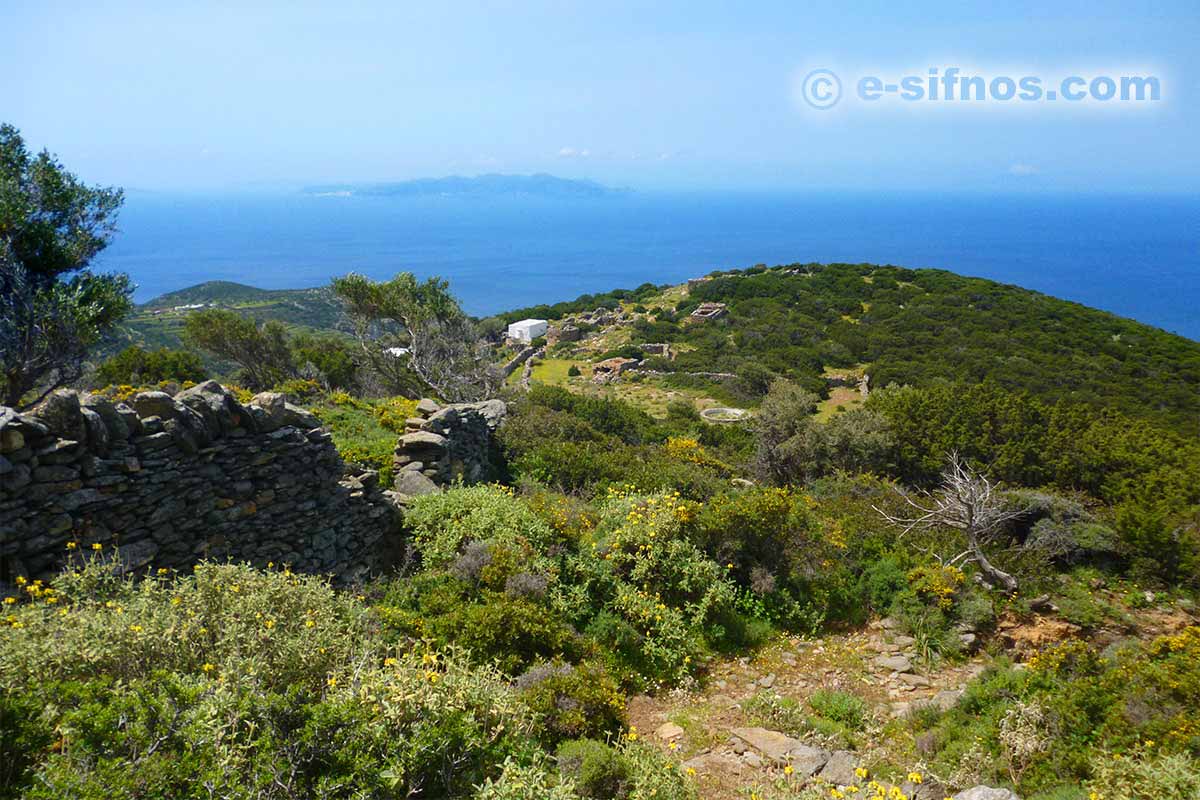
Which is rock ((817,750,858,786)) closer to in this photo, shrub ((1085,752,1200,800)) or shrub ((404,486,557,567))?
shrub ((1085,752,1200,800))

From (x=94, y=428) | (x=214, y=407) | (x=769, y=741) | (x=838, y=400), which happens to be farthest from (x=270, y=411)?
(x=838, y=400)

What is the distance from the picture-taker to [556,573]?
302 inches

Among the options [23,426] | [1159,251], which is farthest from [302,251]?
[1159,251]

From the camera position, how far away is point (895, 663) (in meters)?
7.64

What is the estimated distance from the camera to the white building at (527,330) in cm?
4706

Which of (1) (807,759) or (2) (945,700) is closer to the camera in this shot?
(1) (807,759)

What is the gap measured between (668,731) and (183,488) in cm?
546

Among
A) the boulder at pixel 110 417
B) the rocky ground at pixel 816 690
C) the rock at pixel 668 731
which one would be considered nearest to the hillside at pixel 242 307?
the boulder at pixel 110 417

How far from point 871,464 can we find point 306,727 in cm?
1386

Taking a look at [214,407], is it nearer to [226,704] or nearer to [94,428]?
[94,428]

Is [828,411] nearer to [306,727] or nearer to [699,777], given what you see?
[699,777]

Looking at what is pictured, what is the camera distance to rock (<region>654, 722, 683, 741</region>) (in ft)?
19.2

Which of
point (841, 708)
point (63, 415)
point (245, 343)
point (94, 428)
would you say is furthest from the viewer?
point (245, 343)

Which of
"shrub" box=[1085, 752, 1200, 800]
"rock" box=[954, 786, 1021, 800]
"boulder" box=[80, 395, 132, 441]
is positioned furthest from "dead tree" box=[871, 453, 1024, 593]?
"boulder" box=[80, 395, 132, 441]
